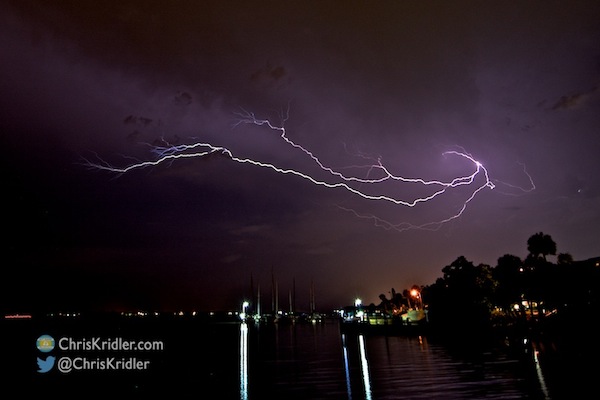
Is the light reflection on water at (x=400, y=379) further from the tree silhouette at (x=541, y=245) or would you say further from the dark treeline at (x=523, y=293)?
the tree silhouette at (x=541, y=245)

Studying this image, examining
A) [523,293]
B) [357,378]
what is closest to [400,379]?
[357,378]

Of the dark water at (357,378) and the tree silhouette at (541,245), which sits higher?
the tree silhouette at (541,245)

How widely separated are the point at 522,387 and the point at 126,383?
15172 millimetres

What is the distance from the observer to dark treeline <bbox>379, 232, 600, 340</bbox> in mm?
33031

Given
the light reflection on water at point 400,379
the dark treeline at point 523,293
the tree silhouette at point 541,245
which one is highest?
the tree silhouette at point 541,245

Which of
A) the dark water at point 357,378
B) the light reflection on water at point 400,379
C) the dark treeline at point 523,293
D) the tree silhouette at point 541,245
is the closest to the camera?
the light reflection on water at point 400,379

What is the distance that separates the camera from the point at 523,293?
40.9m

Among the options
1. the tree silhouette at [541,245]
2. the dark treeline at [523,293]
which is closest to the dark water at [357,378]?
the dark treeline at [523,293]

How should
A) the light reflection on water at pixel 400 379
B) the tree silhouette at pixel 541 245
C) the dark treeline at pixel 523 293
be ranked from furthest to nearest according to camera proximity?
the tree silhouette at pixel 541 245, the dark treeline at pixel 523 293, the light reflection on water at pixel 400 379

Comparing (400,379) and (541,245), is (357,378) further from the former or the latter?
(541,245)

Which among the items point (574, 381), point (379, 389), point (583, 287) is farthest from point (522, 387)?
→ point (583, 287)

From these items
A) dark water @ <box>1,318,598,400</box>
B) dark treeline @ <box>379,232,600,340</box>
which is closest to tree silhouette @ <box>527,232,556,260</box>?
dark treeline @ <box>379,232,600,340</box>

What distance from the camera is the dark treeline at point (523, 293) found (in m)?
33.0

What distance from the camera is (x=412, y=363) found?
19406 mm
